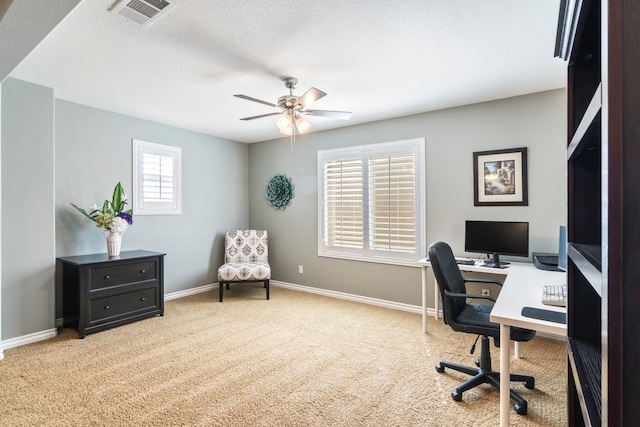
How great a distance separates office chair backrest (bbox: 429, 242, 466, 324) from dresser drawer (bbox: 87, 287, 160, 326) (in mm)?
3203

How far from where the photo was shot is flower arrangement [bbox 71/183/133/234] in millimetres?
3582

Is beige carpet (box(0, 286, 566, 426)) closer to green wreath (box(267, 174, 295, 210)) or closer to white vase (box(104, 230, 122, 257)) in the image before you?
white vase (box(104, 230, 122, 257))

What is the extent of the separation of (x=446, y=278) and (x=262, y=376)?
5.16 ft

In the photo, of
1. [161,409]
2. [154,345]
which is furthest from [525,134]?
[154,345]

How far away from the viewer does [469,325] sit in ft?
7.19

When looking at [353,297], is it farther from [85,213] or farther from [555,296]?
[85,213]

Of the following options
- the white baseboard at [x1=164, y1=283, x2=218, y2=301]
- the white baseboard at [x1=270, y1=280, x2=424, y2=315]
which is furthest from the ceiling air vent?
the white baseboard at [x1=270, y1=280, x2=424, y2=315]

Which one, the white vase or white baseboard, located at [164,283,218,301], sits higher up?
the white vase

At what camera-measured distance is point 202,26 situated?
2.11m

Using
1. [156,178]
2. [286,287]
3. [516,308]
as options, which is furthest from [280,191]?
A: [516,308]

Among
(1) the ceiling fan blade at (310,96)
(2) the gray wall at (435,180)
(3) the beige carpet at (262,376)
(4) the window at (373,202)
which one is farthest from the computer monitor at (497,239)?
(1) the ceiling fan blade at (310,96)

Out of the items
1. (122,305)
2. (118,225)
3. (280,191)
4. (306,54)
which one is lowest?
(122,305)

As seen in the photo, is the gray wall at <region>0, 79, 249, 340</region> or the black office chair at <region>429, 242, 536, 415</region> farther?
the gray wall at <region>0, 79, 249, 340</region>

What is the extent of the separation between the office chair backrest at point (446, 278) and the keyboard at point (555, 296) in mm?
536
